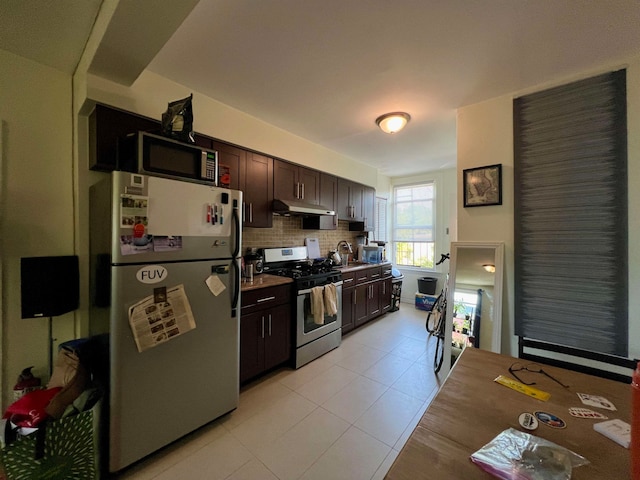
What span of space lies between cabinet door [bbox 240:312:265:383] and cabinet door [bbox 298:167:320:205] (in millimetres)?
1717

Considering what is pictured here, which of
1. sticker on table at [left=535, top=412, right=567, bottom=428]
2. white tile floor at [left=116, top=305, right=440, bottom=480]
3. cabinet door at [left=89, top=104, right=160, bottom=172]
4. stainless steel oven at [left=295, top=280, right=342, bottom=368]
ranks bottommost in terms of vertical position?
white tile floor at [left=116, top=305, right=440, bottom=480]

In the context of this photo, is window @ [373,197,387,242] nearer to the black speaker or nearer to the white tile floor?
the white tile floor

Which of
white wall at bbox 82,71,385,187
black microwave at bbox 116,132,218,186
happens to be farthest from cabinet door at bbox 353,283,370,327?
black microwave at bbox 116,132,218,186

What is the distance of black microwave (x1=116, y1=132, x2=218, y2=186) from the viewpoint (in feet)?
5.11

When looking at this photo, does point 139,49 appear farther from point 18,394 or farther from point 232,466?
point 232,466

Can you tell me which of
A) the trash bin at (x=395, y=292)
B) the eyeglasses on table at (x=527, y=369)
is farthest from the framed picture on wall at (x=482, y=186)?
the trash bin at (x=395, y=292)

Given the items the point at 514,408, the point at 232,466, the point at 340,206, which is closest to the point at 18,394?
the point at 232,466

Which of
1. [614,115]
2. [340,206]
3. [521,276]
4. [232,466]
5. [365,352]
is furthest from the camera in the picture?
[340,206]

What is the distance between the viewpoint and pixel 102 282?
61.6 inches

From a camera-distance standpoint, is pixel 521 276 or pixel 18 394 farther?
pixel 521 276

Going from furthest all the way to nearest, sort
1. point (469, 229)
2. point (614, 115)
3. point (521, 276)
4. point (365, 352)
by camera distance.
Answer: point (365, 352), point (469, 229), point (521, 276), point (614, 115)

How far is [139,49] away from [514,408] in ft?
8.70

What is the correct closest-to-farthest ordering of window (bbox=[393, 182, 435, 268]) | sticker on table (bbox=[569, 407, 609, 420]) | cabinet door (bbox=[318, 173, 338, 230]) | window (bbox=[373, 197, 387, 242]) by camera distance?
sticker on table (bbox=[569, 407, 609, 420])
cabinet door (bbox=[318, 173, 338, 230])
window (bbox=[393, 182, 435, 268])
window (bbox=[373, 197, 387, 242])

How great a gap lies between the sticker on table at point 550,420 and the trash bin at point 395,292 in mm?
3790
